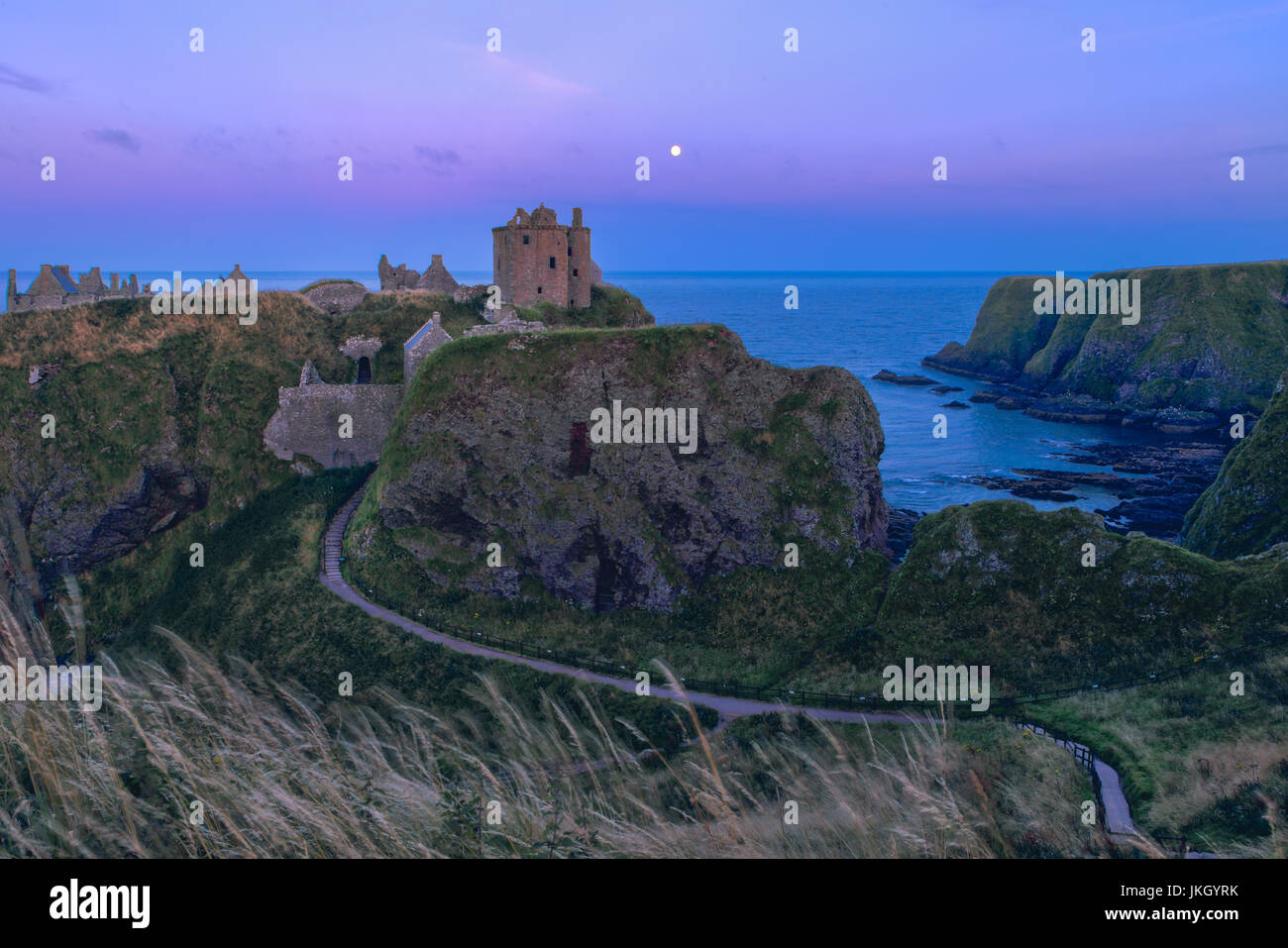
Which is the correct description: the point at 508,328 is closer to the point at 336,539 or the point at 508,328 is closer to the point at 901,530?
the point at 336,539

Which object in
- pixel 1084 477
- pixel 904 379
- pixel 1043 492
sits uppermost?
pixel 904 379

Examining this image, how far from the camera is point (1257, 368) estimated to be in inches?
4318

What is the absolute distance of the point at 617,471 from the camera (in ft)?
141

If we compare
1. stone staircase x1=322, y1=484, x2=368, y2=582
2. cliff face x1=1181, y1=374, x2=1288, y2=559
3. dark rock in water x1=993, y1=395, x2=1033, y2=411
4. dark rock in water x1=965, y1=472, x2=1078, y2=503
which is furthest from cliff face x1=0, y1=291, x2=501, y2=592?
dark rock in water x1=993, y1=395, x2=1033, y2=411

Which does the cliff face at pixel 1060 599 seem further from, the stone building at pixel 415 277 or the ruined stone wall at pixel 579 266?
the stone building at pixel 415 277

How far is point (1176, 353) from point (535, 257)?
102m

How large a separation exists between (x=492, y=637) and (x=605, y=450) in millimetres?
11806

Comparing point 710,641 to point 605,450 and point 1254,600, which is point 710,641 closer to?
point 605,450

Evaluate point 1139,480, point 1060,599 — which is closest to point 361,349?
point 1060,599

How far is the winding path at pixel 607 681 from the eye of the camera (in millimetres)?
23261

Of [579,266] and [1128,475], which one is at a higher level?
[579,266]

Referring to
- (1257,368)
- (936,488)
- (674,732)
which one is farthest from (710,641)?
(1257,368)

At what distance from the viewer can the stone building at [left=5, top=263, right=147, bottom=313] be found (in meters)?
63.9

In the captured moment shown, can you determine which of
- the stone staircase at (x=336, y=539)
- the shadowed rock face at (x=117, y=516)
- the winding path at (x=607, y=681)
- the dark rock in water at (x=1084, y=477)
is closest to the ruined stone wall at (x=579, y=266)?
the stone staircase at (x=336, y=539)
